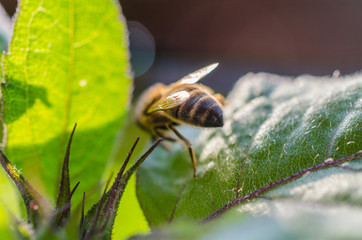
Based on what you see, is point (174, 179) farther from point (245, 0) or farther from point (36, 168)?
point (245, 0)

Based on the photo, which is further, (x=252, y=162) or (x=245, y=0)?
(x=245, y=0)

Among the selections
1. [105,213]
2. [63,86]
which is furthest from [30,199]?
[63,86]

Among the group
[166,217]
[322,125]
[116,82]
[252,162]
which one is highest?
[116,82]

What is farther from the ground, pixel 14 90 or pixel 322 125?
pixel 14 90

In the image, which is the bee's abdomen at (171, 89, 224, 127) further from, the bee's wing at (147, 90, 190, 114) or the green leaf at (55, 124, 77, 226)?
the green leaf at (55, 124, 77, 226)

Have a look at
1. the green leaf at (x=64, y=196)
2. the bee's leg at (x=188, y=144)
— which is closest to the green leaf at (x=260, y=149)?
the bee's leg at (x=188, y=144)

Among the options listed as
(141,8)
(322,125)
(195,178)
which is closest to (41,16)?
(195,178)
